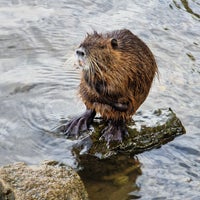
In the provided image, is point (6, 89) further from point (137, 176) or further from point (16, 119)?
point (137, 176)

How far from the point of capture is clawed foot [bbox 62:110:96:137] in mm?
5473

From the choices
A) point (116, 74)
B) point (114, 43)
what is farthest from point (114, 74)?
point (114, 43)

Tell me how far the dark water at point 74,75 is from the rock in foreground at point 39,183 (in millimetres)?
767

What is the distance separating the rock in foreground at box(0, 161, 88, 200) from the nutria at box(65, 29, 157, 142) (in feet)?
2.85

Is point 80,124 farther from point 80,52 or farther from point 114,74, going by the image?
point 80,52

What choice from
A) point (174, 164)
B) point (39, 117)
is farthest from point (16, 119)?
point (174, 164)

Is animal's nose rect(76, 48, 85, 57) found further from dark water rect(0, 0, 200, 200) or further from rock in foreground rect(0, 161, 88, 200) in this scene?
dark water rect(0, 0, 200, 200)

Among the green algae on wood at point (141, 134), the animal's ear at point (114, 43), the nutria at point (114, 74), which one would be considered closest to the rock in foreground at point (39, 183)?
the nutria at point (114, 74)

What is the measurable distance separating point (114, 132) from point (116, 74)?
673 millimetres

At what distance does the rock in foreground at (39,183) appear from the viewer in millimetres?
4004

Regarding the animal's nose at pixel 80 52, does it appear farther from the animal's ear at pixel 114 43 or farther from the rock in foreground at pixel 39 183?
the rock in foreground at pixel 39 183

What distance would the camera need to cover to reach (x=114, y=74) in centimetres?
491

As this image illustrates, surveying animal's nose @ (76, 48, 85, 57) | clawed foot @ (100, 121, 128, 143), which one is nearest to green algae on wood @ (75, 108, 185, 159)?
clawed foot @ (100, 121, 128, 143)

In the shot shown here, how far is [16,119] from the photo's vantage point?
18.8 ft
